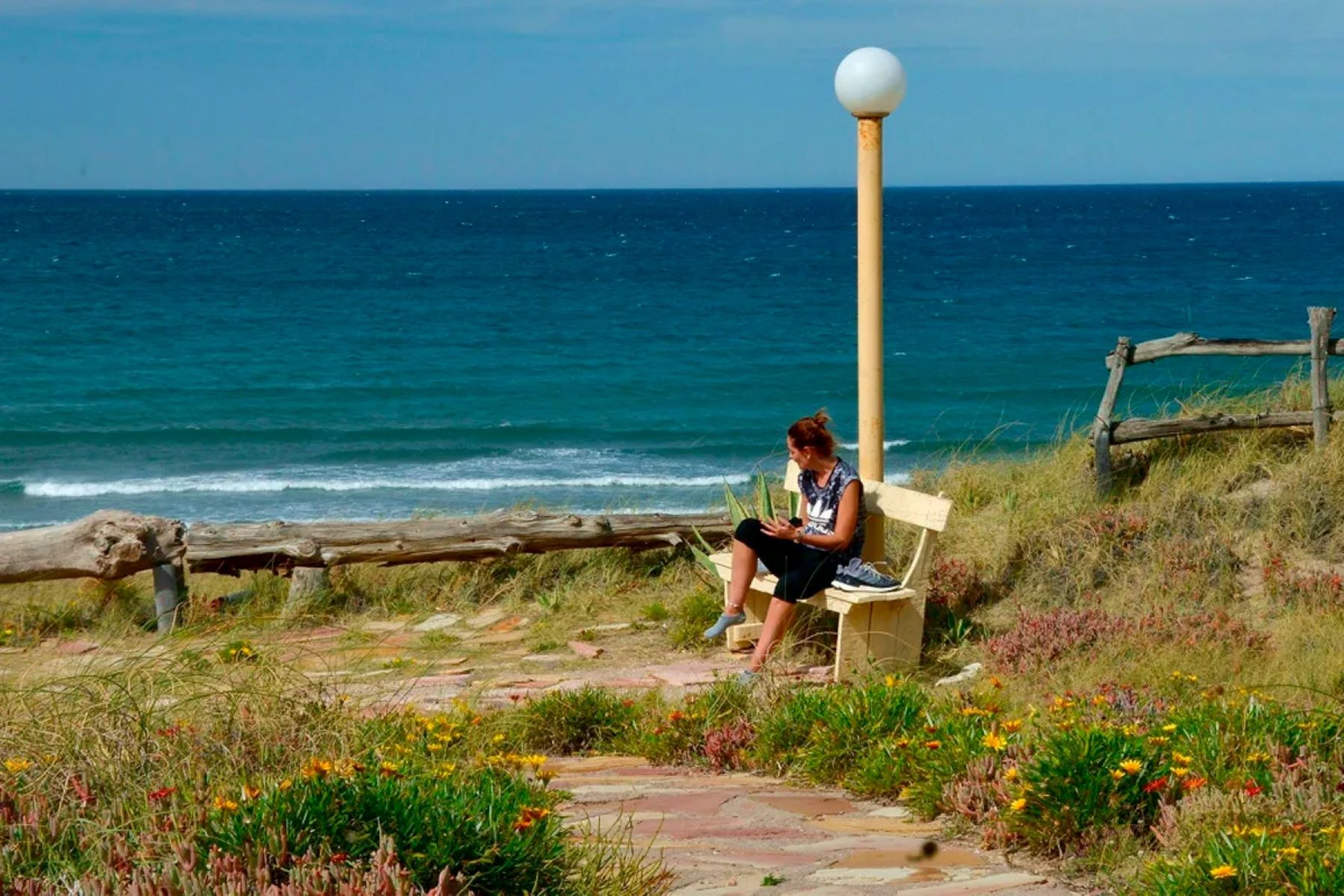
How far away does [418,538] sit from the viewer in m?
9.06

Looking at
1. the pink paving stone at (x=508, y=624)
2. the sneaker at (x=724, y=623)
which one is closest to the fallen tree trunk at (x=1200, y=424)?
the sneaker at (x=724, y=623)

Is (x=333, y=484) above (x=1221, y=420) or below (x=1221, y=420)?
below

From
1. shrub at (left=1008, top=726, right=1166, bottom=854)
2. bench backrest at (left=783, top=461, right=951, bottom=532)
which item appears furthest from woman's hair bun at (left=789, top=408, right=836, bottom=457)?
shrub at (left=1008, top=726, right=1166, bottom=854)

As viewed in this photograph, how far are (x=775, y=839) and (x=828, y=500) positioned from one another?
3587 mm

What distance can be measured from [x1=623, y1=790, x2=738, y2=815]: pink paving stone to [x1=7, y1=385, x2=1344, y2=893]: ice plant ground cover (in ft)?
1.10

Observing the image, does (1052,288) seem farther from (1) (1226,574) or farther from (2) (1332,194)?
(2) (1332,194)

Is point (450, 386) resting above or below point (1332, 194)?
below

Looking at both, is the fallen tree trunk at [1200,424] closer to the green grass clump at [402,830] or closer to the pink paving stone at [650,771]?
→ the pink paving stone at [650,771]

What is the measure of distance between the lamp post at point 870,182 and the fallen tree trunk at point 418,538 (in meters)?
1.79

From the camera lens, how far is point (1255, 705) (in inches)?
176

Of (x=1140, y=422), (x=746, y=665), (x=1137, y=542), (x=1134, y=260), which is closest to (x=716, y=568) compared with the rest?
(x=746, y=665)

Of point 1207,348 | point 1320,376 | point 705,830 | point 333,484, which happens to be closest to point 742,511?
point 1207,348

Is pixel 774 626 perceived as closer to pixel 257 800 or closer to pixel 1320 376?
pixel 257 800

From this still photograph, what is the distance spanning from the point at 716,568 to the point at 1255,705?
389 cm
